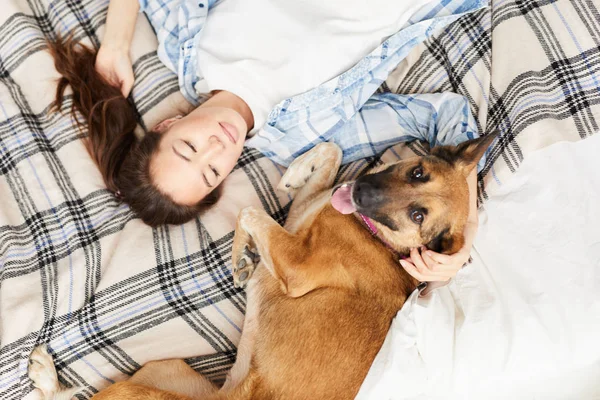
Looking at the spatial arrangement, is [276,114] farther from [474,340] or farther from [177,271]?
[474,340]

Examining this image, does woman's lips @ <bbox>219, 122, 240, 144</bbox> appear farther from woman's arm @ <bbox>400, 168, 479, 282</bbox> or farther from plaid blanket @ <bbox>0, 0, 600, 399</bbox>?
woman's arm @ <bbox>400, 168, 479, 282</bbox>

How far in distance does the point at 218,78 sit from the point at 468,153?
133cm

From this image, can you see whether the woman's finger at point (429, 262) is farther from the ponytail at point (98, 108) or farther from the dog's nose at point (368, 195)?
the ponytail at point (98, 108)

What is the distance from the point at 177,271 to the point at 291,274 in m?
0.63

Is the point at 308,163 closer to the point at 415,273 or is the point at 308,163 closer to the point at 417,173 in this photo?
the point at 417,173

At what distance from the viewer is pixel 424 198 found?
1970mm

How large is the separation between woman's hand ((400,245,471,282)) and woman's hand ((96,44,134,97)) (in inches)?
71.3

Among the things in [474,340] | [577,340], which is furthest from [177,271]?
[577,340]

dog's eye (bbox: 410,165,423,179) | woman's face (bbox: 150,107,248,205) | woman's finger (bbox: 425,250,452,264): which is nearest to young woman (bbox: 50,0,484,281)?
woman's face (bbox: 150,107,248,205)

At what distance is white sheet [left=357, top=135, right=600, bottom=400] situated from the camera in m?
2.21

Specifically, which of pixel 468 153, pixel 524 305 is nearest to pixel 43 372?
pixel 468 153

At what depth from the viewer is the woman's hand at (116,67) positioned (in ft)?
8.62

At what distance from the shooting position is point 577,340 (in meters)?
2.21

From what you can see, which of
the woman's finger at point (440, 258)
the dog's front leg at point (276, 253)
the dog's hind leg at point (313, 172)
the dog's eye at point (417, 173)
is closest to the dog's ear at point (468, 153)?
the dog's eye at point (417, 173)
